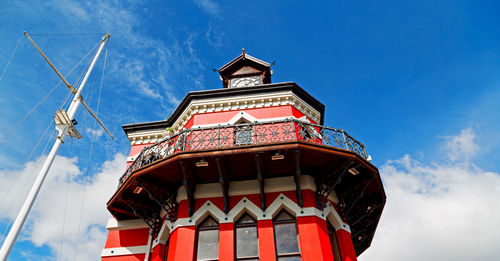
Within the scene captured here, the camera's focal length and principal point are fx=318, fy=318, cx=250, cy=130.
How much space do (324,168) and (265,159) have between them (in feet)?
7.48

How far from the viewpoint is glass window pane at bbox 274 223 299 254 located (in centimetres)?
1062

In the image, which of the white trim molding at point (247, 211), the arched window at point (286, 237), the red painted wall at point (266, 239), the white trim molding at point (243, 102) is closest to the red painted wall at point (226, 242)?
the red painted wall at point (266, 239)

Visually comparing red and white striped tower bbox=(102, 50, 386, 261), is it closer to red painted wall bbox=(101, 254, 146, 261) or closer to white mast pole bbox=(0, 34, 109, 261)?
red painted wall bbox=(101, 254, 146, 261)

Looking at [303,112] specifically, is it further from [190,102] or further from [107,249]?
[107,249]

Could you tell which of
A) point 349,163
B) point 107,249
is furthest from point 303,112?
point 107,249

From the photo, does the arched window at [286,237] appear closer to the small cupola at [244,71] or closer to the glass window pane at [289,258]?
the glass window pane at [289,258]

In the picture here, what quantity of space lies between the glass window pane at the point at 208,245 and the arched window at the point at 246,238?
735 mm

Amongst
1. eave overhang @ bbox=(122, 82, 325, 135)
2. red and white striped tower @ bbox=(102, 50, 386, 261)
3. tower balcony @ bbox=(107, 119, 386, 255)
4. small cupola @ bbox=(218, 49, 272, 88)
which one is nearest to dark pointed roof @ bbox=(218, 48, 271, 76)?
small cupola @ bbox=(218, 49, 272, 88)

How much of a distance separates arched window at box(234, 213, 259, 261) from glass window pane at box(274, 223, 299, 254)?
74 cm

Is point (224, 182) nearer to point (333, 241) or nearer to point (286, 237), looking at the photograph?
point (286, 237)

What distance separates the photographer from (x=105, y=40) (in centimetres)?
2031

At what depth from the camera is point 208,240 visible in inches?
442

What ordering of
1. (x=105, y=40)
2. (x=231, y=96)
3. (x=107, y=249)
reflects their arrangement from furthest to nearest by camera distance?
(x=105, y=40)
(x=231, y=96)
(x=107, y=249)

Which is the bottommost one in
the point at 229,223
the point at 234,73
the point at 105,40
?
the point at 229,223
